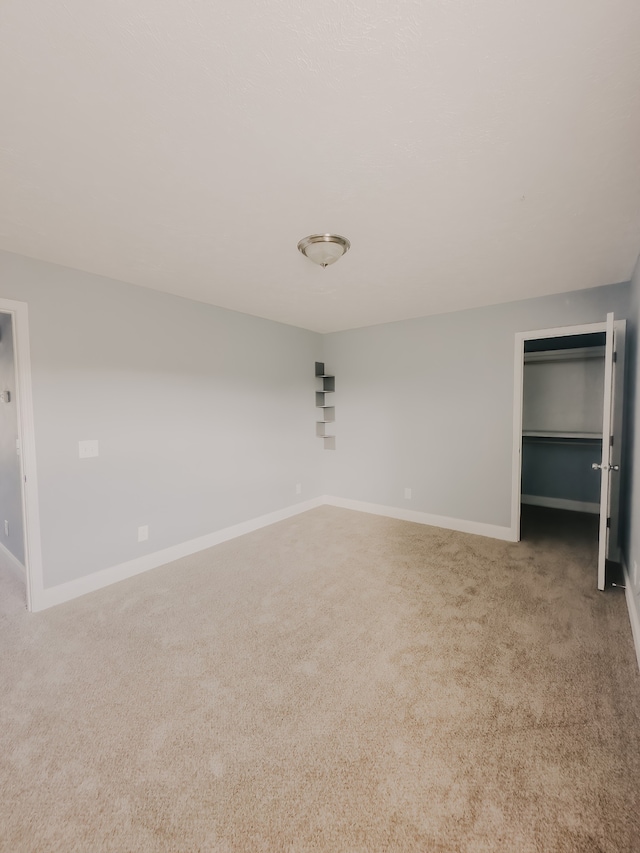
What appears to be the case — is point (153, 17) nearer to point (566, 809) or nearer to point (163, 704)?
point (163, 704)

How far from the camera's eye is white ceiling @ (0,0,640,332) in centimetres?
104

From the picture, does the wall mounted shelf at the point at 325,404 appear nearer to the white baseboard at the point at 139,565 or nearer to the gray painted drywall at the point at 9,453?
the white baseboard at the point at 139,565

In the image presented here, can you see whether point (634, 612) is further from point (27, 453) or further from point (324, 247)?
point (27, 453)

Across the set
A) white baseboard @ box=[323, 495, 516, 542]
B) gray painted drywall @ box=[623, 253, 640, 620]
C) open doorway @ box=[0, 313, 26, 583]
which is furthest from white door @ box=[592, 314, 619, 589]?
open doorway @ box=[0, 313, 26, 583]

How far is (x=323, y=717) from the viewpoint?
1.70 metres

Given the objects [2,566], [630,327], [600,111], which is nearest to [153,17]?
[600,111]

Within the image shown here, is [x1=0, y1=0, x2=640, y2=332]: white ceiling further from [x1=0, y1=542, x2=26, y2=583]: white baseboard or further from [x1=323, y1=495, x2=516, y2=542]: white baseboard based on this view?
[x1=323, y1=495, x2=516, y2=542]: white baseboard

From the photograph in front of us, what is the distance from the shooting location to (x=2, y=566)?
10.9 ft

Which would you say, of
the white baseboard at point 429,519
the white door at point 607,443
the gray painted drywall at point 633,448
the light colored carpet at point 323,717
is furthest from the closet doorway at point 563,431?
the light colored carpet at point 323,717

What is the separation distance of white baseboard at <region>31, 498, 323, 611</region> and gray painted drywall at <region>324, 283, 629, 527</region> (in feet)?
4.77

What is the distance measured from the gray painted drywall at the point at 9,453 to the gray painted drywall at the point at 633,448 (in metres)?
4.42

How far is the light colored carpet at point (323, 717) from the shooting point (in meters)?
1.26

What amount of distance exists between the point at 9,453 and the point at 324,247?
125 inches

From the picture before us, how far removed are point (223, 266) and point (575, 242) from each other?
2437 mm
